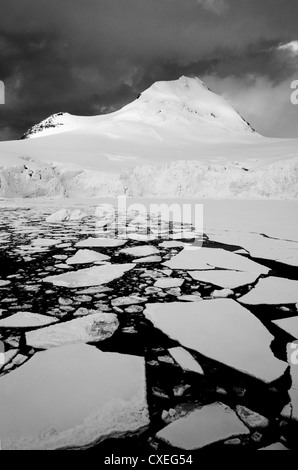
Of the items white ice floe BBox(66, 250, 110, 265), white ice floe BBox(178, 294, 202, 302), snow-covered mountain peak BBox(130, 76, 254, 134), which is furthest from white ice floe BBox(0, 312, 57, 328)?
snow-covered mountain peak BBox(130, 76, 254, 134)

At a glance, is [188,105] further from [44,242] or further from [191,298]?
[191,298]

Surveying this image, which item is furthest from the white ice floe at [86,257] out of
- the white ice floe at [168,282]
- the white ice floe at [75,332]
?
the white ice floe at [75,332]

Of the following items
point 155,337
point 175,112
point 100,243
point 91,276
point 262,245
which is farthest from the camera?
point 175,112

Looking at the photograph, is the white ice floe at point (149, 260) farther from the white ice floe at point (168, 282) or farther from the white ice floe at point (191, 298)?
the white ice floe at point (191, 298)

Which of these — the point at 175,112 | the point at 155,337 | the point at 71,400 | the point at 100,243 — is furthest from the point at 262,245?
the point at 175,112
